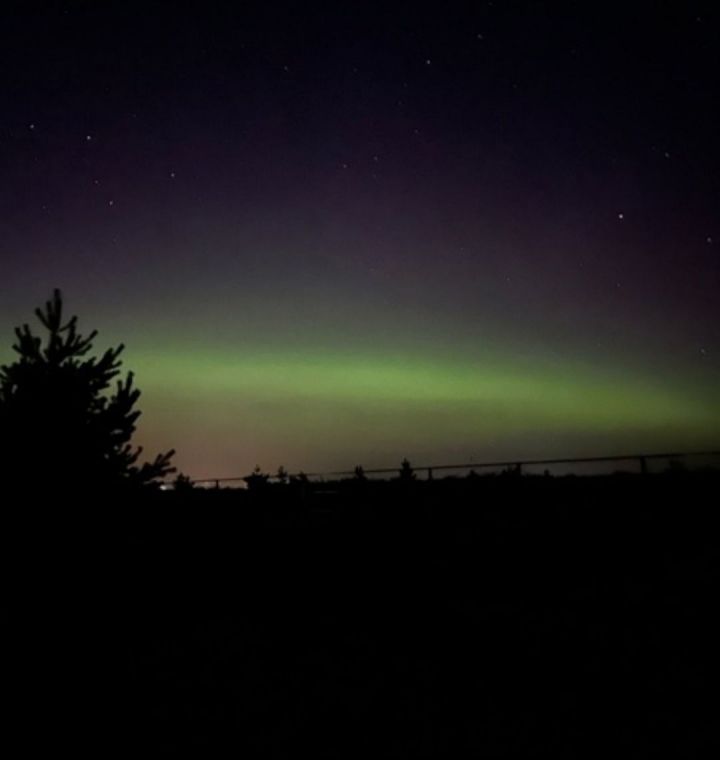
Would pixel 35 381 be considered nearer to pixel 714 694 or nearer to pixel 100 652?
pixel 100 652

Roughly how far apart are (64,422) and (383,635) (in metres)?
5.09

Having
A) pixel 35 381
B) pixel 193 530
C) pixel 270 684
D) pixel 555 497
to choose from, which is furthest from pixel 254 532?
pixel 35 381

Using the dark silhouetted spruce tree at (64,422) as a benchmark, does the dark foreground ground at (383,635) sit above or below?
below

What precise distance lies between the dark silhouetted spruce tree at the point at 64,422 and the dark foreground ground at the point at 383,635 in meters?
0.46

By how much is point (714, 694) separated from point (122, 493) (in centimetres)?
570

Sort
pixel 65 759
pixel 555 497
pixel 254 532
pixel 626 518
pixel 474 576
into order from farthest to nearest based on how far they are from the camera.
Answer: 1. pixel 555 497
2. pixel 254 532
3. pixel 626 518
4. pixel 474 576
5. pixel 65 759

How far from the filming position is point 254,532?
1644 cm

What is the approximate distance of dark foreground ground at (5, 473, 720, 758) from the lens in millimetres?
6391

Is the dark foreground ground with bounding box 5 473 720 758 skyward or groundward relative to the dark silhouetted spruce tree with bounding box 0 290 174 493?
groundward

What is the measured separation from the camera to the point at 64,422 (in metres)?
7.10

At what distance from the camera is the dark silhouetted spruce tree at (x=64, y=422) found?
6.96 meters

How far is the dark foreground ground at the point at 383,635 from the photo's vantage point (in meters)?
6.39

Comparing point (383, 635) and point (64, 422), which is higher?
point (64, 422)

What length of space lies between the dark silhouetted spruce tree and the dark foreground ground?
0.46 metres
